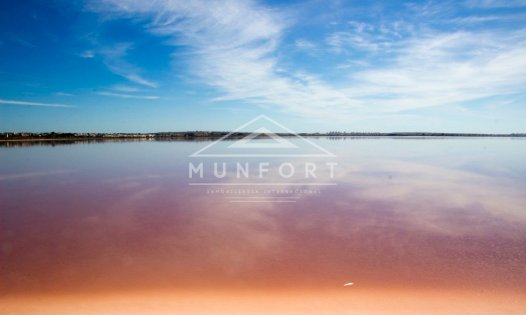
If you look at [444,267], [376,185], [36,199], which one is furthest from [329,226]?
[36,199]

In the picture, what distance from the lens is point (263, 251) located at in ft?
15.7

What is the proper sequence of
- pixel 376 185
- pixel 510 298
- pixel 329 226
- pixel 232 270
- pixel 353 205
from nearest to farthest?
pixel 510 298 < pixel 232 270 < pixel 329 226 < pixel 353 205 < pixel 376 185

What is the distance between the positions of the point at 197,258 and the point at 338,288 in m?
1.97

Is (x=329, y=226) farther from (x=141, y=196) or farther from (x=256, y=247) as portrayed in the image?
(x=141, y=196)

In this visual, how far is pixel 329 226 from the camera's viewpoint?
5.94 meters

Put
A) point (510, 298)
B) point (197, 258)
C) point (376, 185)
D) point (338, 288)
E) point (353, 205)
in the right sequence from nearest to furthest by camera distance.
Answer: point (510, 298), point (338, 288), point (197, 258), point (353, 205), point (376, 185)

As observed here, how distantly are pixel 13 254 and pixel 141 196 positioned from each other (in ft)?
12.8

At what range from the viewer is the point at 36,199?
8.22m

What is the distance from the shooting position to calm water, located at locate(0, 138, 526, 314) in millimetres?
3500

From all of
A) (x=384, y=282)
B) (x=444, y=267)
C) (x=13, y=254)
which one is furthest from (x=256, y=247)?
(x=13, y=254)

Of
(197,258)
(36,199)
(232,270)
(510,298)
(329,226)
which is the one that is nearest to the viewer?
(510,298)

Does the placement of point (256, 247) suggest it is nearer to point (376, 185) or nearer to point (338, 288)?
point (338, 288)

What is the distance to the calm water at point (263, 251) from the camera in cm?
350

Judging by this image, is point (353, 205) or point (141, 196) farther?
point (141, 196)
